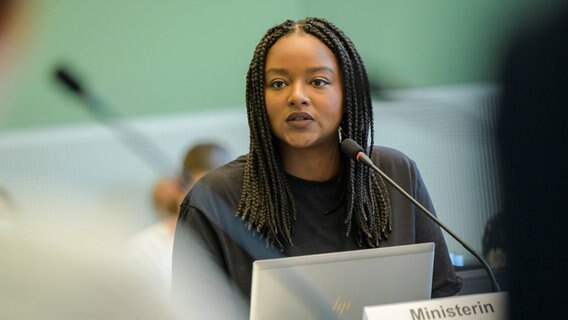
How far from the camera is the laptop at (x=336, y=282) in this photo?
1.48 metres

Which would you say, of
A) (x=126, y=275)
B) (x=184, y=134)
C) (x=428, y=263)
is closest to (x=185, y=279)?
(x=428, y=263)

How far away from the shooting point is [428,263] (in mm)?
1611

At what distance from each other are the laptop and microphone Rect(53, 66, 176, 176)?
46 centimetres

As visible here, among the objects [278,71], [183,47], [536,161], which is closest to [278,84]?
[278,71]

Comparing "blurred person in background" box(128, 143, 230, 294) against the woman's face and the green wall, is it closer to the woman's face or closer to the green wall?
the green wall

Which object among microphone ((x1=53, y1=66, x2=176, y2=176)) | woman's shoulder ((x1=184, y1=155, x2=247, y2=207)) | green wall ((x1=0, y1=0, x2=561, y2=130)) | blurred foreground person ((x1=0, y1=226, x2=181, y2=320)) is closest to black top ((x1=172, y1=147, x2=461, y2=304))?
woman's shoulder ((x1=184, y1=155, x2=247, y2=207))

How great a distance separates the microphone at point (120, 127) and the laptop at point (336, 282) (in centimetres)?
46

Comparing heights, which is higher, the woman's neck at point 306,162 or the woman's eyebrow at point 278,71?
the woman's eyebrow at point 278,71

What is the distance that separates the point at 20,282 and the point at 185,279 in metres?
1.10

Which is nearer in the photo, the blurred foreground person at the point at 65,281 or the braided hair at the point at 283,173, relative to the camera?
the blurred foreground person at the point at 65,281

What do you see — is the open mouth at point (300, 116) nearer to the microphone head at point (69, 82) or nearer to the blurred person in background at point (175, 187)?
the microphone head at point (69, 82)

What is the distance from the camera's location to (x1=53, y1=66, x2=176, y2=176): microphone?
1.59 meters

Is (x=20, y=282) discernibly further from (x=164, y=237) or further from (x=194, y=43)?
(x=164, y=237)

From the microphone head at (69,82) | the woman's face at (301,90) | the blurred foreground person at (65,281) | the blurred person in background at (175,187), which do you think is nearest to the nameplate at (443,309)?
the woman's face at (301,90)
